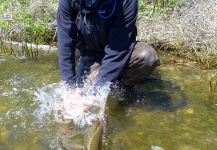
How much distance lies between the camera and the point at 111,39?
10.2 feet

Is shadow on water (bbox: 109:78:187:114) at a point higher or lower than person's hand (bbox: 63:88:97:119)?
lower

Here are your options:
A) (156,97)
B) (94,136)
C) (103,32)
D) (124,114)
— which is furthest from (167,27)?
(94,136)

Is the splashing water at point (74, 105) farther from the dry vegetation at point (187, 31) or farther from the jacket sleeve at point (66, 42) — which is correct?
the dry vegetation at point (187, 31)

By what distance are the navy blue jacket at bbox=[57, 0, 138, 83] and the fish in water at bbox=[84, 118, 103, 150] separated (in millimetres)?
473

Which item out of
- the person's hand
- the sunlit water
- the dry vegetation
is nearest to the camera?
the sunlit water

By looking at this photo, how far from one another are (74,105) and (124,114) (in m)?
0.58

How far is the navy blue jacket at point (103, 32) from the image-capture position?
304cm

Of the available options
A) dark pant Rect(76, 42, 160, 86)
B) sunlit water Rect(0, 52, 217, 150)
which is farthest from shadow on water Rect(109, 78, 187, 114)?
dark pant Rect(76, 42, 160, 86)

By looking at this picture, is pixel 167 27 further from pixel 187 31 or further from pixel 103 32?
pixel 103 32

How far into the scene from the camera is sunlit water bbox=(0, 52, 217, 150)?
2.77 metres

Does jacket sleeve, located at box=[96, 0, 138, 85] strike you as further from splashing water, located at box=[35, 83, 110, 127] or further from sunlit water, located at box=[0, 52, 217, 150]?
sunlit water, located at box=[0, 52, 217, 150]

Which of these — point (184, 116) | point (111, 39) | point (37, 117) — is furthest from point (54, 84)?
point (184, 116)

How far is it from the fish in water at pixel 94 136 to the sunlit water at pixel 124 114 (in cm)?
10

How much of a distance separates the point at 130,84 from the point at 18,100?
1.29m
